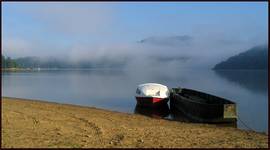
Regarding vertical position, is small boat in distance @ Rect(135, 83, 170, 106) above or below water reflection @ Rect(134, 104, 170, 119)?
above

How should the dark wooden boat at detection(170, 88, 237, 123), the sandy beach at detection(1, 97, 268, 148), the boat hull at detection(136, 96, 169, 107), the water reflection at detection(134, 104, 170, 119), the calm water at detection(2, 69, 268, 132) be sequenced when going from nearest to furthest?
the sandy beach at detection(1, 97, 268, 148), the dark wooden boat at detection(170, 88, 237, 123), the water reflection at detection(134, 104, 170, 119), the calm water at detection(2, 69, 268, 132), the boat hull at detection(136, 96, 169, 107)

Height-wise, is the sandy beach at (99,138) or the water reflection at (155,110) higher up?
the sandy beach at (99,138)

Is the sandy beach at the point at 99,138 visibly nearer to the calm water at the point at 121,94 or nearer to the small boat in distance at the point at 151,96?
the calm water at the point at 121,94

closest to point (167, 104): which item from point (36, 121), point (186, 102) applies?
point (186, 102)

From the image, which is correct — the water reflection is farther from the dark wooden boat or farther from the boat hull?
the dark wooden boat

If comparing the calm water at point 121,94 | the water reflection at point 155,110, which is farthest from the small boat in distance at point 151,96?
the calm water at point 121,94

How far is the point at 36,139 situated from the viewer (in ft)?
41.5

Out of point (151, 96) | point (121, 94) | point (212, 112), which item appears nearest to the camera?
point (212, 112)

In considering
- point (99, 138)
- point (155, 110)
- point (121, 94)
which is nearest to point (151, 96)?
point (155, 110)

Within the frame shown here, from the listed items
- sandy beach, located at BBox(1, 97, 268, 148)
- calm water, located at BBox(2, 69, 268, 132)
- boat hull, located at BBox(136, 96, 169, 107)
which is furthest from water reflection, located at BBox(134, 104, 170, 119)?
sandy beach, located at BBox(1, 97, 268, 148)

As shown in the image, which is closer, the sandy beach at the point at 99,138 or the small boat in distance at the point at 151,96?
the sandy beach at the point at 99,138

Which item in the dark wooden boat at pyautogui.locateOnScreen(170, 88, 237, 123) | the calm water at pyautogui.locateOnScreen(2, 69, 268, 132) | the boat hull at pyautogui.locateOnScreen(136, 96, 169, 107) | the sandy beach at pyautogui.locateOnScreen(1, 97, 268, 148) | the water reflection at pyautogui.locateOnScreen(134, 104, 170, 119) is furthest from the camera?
the boat hull at pyautogui.locateOnScreen(136, 96, 169, 107)

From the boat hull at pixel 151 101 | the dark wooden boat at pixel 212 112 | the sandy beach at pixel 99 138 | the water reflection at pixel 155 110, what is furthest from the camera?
the boat hull at pixel 151 101

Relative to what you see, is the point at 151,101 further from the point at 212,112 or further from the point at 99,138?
the point at 99,138
